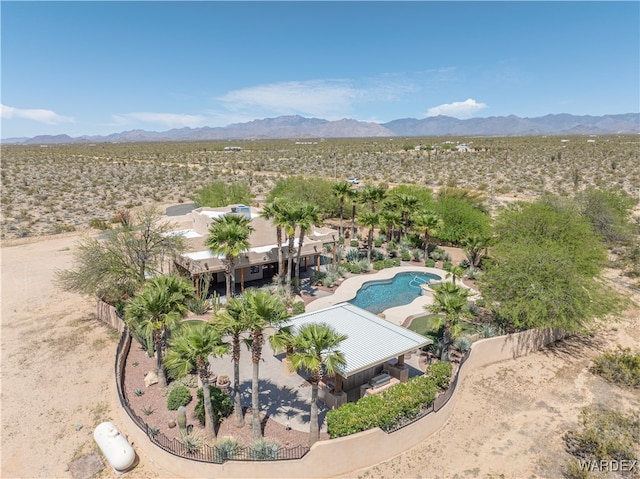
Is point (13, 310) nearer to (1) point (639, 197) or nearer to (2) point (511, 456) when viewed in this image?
(2) point (511, 456)

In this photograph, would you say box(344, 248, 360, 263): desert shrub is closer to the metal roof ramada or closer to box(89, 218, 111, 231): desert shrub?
the metal roof ramada

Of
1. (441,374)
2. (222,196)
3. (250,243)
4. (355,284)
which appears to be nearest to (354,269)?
(355,284)

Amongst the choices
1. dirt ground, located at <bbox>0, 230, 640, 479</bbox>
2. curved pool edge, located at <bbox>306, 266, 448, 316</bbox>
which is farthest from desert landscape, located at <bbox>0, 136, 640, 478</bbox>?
curved pool edge, located at <bbox>306, 266, 448, 316</bbox>

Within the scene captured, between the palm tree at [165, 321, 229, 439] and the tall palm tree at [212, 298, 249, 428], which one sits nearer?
the palm tree at [165, 321, 229, 439]

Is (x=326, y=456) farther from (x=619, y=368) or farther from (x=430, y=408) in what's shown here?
(x=619, y=368)

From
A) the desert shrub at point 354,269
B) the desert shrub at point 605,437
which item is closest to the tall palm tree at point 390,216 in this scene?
the desert shrub at point 354,269

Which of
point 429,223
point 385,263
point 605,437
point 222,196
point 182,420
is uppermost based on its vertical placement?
point 222,196
